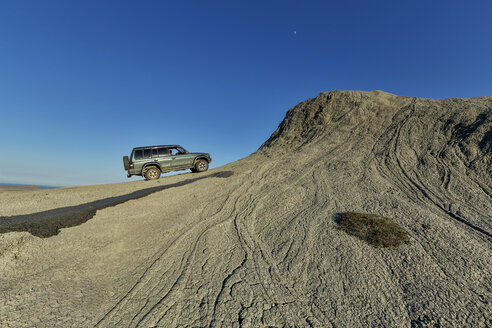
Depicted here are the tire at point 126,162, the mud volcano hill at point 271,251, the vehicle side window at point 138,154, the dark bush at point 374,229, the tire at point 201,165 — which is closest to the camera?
the mud volcano hill at point 271,251

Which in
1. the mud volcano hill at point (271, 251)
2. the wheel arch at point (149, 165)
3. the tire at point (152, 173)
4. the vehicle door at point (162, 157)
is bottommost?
the mud volcano hill at point (271, 251)

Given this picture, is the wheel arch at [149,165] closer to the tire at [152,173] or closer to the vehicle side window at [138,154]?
the tire at [152,173]

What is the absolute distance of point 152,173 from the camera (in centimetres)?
1417

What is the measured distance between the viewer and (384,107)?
18.1m

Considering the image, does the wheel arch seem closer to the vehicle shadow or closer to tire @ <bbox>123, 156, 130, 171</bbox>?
tire @ <bbox>123, 156, 130, 171</bbox>

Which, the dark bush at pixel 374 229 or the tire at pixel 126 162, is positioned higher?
the tire at pixel 126 162

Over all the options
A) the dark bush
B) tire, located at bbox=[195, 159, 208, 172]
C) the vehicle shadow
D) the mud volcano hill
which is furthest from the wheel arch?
the dark bush

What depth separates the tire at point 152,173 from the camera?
14070 millimetres

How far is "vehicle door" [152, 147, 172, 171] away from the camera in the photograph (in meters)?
14.3

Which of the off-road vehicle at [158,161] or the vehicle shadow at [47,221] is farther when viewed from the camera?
the off-road vehicle at [158,161]

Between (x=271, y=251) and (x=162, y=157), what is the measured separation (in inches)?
429

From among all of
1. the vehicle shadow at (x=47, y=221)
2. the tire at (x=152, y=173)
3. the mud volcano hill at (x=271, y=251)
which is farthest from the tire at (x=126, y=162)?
the vehicle shadow at (x=47, y=221)

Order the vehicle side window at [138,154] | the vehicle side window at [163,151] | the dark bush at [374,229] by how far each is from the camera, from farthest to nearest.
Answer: the vehicle side window at [163,151] < the vehicle side window at [138,154] < the dark bush at [374,229]

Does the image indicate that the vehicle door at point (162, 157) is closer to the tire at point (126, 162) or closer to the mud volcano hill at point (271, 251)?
the tire at point (126, 162)
